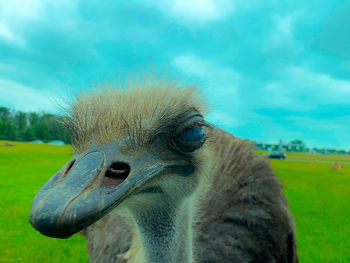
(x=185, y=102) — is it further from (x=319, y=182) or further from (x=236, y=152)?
(x=319, y=182)

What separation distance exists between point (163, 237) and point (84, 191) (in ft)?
2.36

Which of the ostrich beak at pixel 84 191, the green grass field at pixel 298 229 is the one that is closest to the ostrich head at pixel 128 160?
the ostrich beak at pixel 84 191

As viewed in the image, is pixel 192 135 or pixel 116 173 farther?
pixel 192 135

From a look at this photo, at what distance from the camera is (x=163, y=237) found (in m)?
1.67

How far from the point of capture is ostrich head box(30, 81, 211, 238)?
1037mm

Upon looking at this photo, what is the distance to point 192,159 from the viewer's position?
1.71 m

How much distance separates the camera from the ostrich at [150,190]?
109 centimetres

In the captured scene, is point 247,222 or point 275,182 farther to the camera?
point 275,182

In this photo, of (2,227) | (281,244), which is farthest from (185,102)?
(2,227)

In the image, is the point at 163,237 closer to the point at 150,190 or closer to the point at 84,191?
the point at 150,190

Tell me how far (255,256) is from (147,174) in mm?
1607

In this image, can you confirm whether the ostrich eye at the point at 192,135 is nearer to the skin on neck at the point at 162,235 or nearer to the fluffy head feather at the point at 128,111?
the fluffy head feather at the point at 128,111

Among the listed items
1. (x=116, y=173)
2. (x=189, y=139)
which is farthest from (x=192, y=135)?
(x=116, y=173)

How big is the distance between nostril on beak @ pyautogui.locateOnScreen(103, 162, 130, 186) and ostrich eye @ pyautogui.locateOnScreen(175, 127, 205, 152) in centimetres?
34
